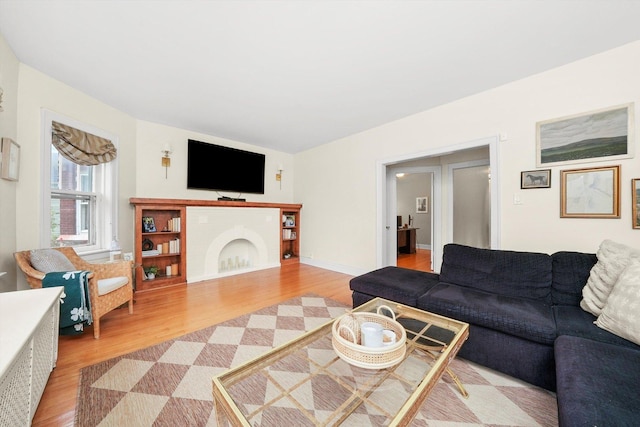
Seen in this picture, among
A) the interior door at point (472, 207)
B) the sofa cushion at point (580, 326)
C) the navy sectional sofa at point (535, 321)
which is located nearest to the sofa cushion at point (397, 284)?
the navy sectional sofa at point (535, 321)

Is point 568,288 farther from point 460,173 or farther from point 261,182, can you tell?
point 261,182

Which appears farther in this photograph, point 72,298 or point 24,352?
point 72,298

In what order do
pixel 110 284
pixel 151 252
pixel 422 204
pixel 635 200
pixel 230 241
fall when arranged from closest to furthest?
pixel 635 200, pixel 110 284, pixel 151 252, pixel 230 241, pixel 422 204

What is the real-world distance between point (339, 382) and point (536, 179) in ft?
8.76

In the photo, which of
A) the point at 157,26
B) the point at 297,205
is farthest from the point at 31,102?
the point at 297,205

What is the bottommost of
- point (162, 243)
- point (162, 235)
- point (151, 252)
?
point (151, 252)

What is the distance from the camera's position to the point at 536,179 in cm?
236

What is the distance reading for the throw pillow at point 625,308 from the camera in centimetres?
122

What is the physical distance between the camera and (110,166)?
3.10 meters

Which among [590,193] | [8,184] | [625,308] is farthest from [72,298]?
[590,193]

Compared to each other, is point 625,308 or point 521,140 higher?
point 521,140

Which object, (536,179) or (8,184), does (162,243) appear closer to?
(8,184)

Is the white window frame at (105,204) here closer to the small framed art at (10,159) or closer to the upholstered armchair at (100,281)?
the upholstered armchair at (100,281)

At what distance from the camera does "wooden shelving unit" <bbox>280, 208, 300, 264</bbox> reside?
16.6ft
